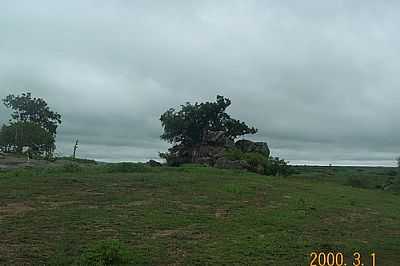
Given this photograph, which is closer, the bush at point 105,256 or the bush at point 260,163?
the bush at point 105,256

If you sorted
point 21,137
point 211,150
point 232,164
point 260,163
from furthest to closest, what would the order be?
point 21,137
point 211,150
point 260,163
point 232,164

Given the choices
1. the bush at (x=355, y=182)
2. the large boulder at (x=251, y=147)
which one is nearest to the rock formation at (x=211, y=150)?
the large boulder at (x=251, y=147)

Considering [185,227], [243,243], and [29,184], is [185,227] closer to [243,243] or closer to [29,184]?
[243,243]

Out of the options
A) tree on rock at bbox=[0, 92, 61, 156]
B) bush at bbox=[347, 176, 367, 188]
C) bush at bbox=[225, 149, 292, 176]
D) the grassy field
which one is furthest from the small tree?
bush at bbox=[347, 176, 367, 188]

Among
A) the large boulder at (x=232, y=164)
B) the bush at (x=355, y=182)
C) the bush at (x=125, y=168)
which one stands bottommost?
the bush at (x=125, y=168)

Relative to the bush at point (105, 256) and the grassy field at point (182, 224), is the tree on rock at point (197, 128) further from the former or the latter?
the bush at point (105, 256)

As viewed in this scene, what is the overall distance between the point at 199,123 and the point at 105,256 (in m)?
37.5

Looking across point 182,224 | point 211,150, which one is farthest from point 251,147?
point 182,224

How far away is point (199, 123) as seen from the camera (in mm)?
45625

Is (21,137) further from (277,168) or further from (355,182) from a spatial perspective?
(355,182)

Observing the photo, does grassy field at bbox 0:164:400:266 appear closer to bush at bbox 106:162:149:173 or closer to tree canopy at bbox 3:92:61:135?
bush at bbox 106:162:149:173

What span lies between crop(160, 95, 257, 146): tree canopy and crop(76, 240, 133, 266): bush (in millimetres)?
36518

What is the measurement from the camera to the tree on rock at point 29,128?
147ft

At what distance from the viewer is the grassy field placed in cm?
927
